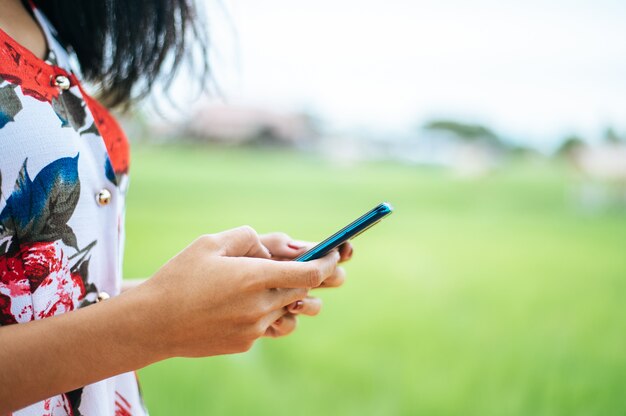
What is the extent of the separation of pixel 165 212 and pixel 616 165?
10.4 ft

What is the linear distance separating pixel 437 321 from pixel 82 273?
1.64 m

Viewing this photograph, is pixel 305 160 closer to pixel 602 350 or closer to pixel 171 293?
pixel 602 350

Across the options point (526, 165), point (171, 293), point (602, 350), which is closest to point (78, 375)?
point (171, 293)

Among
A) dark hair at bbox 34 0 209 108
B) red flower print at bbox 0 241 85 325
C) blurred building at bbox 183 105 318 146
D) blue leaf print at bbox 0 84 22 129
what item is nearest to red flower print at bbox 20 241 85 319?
red flower print at bbox 0 241 85 325

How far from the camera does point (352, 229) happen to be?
47cm

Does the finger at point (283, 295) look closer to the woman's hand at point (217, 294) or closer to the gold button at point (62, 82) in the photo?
the woman's hand at point (217, 294)

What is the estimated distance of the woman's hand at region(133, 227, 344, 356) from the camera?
382 mm

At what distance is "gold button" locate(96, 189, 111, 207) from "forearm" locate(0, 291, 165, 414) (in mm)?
141

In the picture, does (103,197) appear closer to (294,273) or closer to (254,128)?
(294,273)

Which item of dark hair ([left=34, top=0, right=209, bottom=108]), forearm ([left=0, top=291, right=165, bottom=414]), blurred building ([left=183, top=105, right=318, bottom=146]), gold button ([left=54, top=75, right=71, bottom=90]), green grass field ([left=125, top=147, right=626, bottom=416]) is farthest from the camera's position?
blurred building ([left=183, top=105, right=318, bottom=146])

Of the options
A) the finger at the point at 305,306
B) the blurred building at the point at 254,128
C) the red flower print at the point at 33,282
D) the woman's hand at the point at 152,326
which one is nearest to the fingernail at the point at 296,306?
the finger at the point at 305,306

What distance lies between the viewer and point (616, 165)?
11.0 ft

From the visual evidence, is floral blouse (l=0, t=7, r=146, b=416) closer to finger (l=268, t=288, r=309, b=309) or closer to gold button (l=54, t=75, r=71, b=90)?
gold button (l=54, t=75, r=71, b=90)

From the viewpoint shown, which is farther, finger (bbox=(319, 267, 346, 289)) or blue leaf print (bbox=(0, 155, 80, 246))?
finger (bbox=(319, 267, 346, 289))
